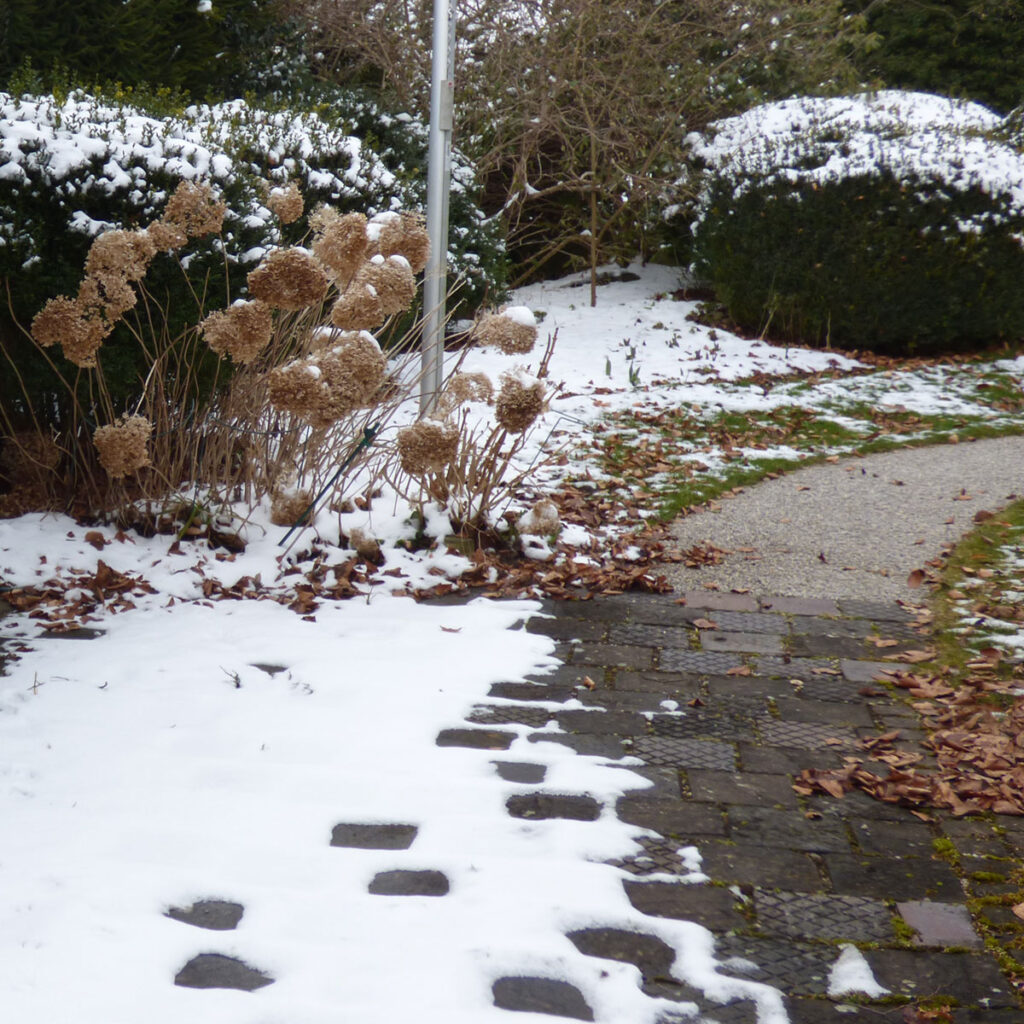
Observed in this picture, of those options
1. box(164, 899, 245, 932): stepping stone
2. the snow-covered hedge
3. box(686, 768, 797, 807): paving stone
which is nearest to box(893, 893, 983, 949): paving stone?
box(686, 768, 797, 807): paving stone

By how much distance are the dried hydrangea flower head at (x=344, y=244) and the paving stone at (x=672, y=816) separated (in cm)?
234

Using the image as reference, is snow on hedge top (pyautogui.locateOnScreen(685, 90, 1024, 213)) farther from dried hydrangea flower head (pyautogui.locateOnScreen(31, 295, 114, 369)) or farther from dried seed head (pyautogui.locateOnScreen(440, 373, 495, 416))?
dried hydrangea flower head (pyautogui.locateOnScreen(31, 295, 114, 369))

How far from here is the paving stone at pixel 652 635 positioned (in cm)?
404

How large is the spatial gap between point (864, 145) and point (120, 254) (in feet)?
24.2

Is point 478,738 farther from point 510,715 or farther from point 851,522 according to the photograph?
point 851,522

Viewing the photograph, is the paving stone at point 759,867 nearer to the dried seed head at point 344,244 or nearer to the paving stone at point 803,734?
the paving stone at point 803,734

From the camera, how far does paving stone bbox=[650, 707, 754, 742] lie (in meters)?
3.33

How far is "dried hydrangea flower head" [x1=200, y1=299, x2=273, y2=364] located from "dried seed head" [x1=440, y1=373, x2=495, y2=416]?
0.74 m

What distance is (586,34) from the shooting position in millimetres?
10320

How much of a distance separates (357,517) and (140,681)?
159cm

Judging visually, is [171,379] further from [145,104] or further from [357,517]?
[145,104]

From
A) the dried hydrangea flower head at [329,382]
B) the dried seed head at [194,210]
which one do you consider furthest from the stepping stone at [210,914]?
the dried seed head at [194,210]

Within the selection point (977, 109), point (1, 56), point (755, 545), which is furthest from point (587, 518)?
point (977, 109)

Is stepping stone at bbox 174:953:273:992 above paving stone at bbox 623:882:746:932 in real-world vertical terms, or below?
below
